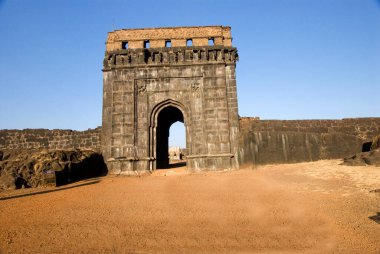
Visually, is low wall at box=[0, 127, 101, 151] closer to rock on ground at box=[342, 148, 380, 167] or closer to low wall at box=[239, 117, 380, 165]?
low wall at box=[239, 117, 380, 165]

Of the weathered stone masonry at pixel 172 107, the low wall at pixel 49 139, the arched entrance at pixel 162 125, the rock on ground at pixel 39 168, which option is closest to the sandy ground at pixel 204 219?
the rock on ground at pixel 39 168

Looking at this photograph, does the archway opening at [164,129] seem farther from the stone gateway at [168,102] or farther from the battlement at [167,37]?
the battlement at [167,37]

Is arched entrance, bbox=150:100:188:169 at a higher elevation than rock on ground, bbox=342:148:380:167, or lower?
higher

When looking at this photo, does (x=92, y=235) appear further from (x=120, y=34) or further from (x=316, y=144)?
(x=120, y=34)

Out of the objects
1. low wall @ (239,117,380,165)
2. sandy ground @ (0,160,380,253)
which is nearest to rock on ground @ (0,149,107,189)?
sandy ground @ (0,160,380,253)

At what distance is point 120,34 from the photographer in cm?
1641

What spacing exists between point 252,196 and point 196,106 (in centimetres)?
894

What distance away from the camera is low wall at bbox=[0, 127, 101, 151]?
1524 cm

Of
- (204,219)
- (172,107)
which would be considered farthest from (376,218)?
(172,107)

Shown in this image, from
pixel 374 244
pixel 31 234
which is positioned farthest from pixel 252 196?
pixel 31 234

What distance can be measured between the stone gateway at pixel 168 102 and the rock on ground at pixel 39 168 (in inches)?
119

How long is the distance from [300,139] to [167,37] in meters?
10.8

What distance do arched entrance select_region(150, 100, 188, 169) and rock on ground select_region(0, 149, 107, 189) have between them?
4390mm

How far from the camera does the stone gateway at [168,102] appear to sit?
14234mm
